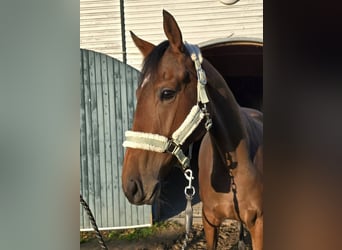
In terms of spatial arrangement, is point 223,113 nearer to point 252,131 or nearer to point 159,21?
point 252,131

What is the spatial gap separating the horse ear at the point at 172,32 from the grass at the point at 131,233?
40cm

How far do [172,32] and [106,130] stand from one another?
26 cm

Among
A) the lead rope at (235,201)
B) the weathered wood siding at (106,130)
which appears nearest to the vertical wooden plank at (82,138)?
the weathered wood siding at (106,130)

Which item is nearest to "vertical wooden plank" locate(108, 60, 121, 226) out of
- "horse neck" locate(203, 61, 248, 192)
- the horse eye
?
the horse eye

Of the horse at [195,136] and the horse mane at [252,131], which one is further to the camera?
the horse mane at [252,131]

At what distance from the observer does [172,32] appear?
83cm

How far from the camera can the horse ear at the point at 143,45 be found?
86 cm

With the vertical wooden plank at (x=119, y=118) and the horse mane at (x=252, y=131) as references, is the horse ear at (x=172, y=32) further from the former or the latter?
the horse mane at (x=252, y=131)

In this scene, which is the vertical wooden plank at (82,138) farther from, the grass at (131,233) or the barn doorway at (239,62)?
the barn doorway at (239,62)

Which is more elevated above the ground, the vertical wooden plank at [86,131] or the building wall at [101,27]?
the building wall at [101,27]

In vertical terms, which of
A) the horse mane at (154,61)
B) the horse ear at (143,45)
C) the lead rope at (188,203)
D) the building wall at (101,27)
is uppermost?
the building wall at (101,27)

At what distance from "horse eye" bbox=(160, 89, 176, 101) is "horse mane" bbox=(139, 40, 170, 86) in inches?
1.4
